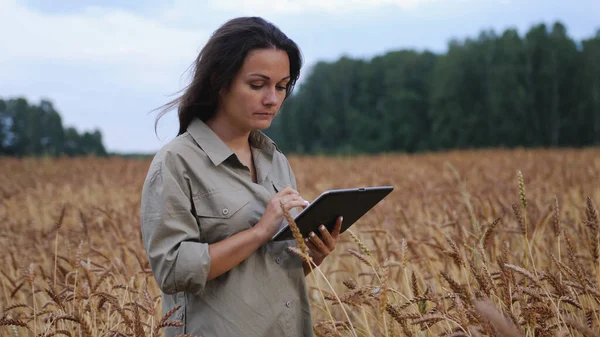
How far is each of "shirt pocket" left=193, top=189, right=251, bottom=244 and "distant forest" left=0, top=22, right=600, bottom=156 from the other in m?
19.5

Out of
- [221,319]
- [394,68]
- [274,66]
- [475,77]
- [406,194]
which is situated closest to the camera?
[221,319]

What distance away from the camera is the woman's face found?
6.94 feet

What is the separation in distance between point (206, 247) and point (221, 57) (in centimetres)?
68

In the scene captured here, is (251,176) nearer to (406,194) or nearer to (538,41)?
(406,194)

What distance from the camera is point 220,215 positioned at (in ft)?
6.64

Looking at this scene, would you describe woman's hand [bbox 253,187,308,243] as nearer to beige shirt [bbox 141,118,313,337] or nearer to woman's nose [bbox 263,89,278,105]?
beige shirt [bbox 141,118,313,337]

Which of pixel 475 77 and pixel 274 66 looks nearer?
pixel 274 66

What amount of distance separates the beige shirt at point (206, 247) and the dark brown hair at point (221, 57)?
0.27 feet

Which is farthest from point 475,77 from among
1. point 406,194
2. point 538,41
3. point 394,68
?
point 406,194

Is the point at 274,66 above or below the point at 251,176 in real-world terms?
above

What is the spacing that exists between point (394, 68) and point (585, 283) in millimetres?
66551

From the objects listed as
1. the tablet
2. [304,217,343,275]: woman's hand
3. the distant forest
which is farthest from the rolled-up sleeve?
the distant forest

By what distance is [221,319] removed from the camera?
2002 millimetres

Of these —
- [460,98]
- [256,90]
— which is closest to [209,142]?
[256,90]
